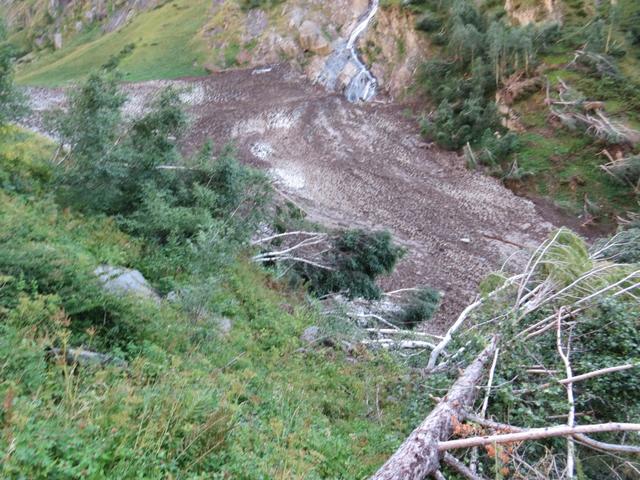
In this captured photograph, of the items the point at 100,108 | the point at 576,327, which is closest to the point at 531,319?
the point at 576,327

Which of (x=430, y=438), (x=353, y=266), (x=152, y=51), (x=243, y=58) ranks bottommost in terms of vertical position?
(x=353, y=266)

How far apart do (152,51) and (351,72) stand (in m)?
15.9

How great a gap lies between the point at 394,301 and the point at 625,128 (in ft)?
48.7

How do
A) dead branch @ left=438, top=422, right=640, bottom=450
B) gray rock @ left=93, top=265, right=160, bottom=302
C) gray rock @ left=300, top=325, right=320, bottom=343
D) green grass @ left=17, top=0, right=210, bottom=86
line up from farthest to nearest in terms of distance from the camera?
green grass @ left=17, top=0, right=210, bottom=86, gray rock @ left=300, top=325, right=320, bottom=343, gray rock @ left=93, top=265, right=160, bottom=302, dead branch @ left=438, top=422, right=640, bottom=450

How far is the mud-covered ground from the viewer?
1786cm

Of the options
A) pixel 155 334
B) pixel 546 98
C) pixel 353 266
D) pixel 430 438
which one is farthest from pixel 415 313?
pixel 546 98

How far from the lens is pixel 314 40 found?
106 ft

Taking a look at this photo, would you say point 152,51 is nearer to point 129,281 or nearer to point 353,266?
point 353,266

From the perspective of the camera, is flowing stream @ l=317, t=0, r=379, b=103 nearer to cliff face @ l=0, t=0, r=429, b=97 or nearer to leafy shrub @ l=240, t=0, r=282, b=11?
cliff face @ l=0, t=0, r=429, b=97

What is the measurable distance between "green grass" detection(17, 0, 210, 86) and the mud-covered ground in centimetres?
383

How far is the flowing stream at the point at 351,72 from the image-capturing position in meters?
29.8

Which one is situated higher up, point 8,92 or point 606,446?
point 8,92

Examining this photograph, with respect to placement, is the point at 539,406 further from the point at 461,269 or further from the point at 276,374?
the point at 461,269

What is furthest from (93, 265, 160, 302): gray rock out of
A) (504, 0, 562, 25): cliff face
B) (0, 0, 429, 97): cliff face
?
(504, 0, 562, 25): cliff face
